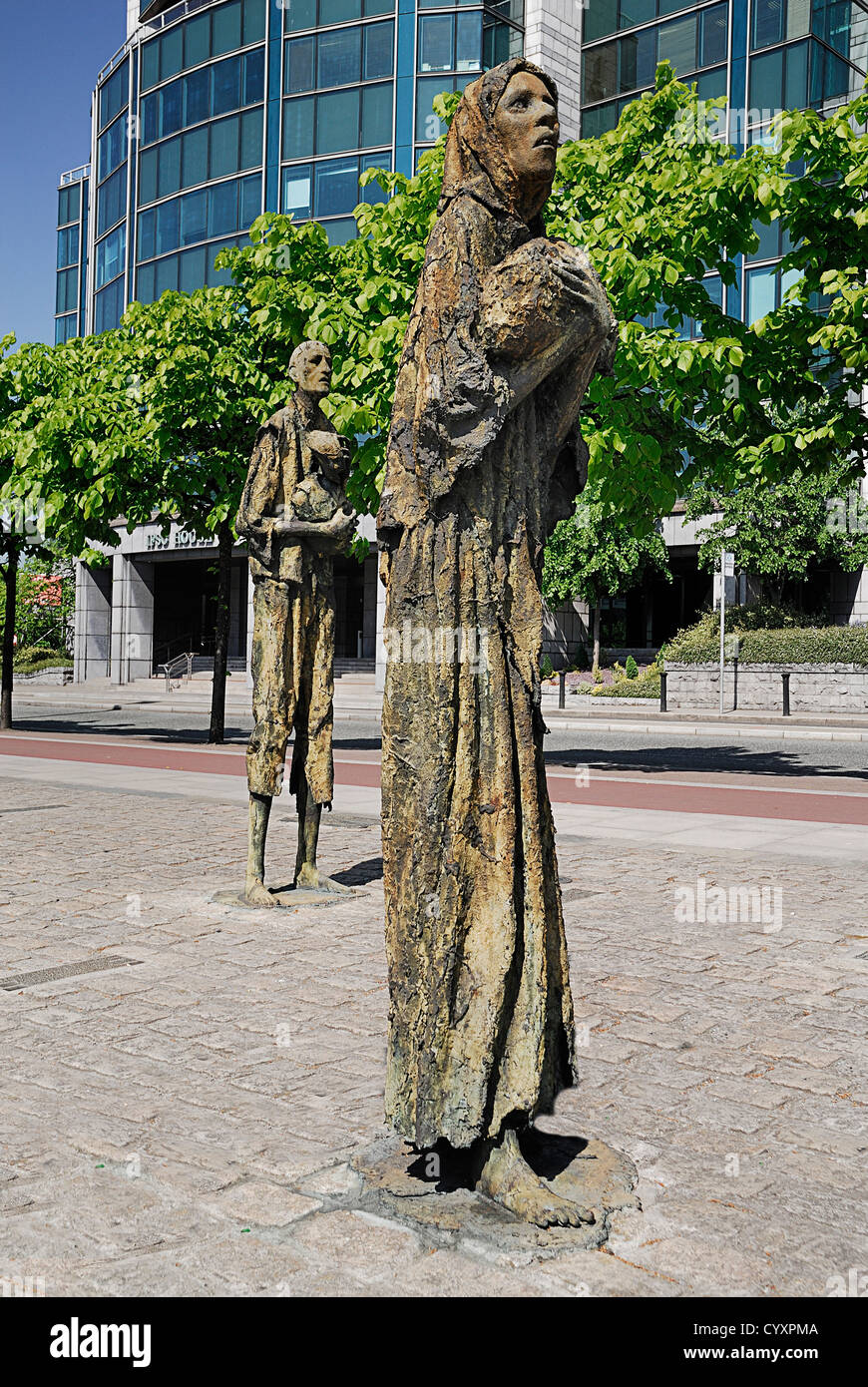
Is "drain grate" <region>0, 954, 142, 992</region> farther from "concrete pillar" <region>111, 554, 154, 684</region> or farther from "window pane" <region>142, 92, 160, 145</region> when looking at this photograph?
"window pane" <region>142, 92, 160, 145</region>

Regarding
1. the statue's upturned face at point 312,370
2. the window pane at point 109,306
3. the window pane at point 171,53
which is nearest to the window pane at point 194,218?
the window pane at point 109,306

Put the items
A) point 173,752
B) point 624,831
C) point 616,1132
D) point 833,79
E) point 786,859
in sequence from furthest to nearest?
point 833,79 → point 173,752 → point 624,831 → point 786,859 → point 616,1132

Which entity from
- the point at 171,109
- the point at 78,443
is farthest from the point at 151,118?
the point at 78,443

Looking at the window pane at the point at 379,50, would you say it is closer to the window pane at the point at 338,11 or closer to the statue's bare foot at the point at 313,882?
the window pane at the point at 338,11

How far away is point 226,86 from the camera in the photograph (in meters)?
44.1

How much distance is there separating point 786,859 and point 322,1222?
20.5 ft

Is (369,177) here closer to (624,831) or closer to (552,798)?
(552,798)

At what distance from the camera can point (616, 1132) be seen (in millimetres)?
3613

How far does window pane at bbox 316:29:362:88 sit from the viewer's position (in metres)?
41.2

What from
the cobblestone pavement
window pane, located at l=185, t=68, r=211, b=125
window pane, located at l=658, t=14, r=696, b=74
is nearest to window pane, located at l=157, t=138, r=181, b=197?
window pane, located at l=185, t=68, r=211, b=125

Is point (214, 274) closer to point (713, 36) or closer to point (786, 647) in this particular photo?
point (713, 36)

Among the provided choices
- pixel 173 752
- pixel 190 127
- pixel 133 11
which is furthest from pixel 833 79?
pixel 173 752

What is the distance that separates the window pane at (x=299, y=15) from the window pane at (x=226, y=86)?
2.40m

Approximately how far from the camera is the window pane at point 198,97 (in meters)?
44.7
